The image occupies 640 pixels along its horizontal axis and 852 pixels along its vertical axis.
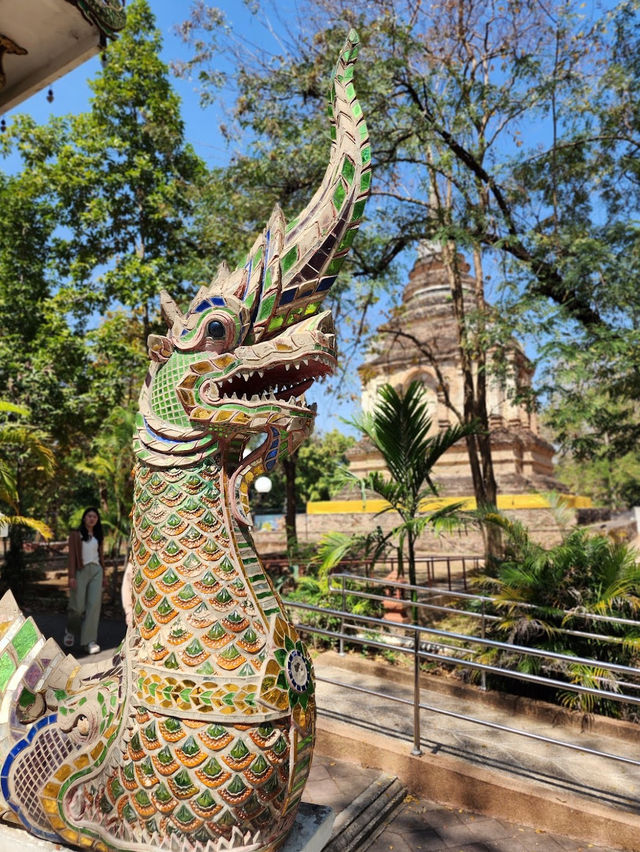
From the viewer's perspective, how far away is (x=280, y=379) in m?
2.09

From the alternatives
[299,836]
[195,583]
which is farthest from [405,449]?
[195,583]

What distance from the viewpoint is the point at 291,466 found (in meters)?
12.8

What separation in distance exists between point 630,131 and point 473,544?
30.4ft

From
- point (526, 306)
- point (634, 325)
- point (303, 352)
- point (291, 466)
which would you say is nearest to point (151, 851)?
point (303, 352)

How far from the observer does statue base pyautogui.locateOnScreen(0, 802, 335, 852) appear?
1906 millimetres

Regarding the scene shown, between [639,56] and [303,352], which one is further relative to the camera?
[639,56]

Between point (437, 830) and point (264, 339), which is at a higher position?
point (264, 339)

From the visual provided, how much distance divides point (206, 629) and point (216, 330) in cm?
98

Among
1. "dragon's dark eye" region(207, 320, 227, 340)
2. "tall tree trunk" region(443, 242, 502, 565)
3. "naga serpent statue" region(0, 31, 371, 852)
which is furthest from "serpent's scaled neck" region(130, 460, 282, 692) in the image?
"tall tree trunk" region(443, 242, 502, 565)

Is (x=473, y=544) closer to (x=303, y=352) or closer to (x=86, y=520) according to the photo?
(x=86, y=520)

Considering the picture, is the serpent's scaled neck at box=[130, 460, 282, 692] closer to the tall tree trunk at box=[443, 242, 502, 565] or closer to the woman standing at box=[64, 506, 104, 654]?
the woman standing at box=[64, 506, 104, 654]

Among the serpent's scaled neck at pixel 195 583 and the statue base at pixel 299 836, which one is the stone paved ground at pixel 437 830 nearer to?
the statue base at pixel 299 836

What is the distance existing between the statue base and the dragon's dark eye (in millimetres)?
1746

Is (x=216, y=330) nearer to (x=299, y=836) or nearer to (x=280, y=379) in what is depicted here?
(x=280, y=379)
